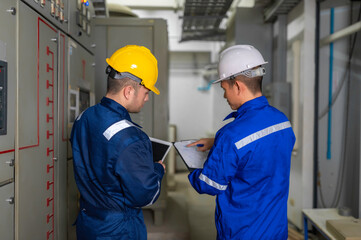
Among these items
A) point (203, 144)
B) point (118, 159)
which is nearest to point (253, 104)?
point (203, 144)

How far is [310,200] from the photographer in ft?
9.11

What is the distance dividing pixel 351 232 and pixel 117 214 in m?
1.43

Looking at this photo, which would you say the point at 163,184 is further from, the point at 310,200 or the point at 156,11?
the point at 156,11

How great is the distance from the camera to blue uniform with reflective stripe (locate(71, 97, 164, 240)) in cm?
112

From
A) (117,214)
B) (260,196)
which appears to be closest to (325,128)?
Result: (260,196)

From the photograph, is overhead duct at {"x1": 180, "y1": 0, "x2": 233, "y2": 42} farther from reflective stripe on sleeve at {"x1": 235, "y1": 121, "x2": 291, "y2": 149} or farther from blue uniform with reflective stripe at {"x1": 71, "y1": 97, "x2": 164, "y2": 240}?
blue uniform with reflective stripe at {"x1": 71, "y1": 97, "x2": 164, "y2": 240}

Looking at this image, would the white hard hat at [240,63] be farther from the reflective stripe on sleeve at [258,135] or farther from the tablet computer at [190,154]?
the tablet computer at [190,154]

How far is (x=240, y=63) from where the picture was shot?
138 centimetres

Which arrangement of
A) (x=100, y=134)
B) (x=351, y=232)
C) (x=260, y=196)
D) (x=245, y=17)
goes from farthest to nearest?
(x=245, y=17) < (x=351, y=232) < (x=260, y=196) < (x=100, y=134)

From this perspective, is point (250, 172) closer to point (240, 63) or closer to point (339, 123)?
point (240, 63)

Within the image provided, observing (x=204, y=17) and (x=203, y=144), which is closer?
(x=203, y=144)

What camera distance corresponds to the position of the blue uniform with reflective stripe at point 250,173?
1249 mm

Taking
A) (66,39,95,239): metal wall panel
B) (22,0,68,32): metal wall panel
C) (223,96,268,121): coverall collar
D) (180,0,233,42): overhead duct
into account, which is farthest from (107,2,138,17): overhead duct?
(223,96,268,121): coverall collar

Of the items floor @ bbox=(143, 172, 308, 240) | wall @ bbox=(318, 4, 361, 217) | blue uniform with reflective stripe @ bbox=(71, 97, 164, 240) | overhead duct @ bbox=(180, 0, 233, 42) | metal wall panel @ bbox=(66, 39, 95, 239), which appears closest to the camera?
blue uniform with reflective stripe @ bbox=(71, 97, 164, 240)
